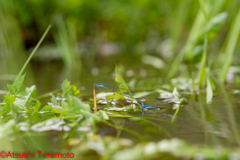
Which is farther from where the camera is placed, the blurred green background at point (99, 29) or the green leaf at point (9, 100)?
the blurred green background at point (99, 29)

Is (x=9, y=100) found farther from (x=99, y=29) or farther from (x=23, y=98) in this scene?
(x=99, y=29)

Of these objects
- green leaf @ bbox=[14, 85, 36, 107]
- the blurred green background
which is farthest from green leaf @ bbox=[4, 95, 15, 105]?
the blurred green background

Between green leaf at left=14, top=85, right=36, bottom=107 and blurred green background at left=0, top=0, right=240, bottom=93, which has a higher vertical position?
blurred green background at left=0, top=0, right=240, bottom=93

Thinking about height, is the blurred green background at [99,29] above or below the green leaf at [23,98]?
above

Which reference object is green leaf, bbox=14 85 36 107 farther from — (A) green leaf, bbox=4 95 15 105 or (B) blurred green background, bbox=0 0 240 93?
(B) blurred green background, bbox=0 0 240 93

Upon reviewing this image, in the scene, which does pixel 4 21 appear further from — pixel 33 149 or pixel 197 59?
pixel 197 59

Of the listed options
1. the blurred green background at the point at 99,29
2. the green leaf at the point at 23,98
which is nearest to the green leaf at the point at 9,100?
the green leaf at the point at 23,98

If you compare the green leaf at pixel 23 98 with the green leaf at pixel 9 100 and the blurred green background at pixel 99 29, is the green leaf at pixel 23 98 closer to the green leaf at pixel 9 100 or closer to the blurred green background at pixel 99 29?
the green leaf at pixel 9 100

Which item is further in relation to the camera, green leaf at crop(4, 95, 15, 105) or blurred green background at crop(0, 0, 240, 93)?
blurred green background at crop(0, 0, 240, 93)

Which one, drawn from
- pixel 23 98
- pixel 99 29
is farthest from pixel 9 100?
pixel 99 29

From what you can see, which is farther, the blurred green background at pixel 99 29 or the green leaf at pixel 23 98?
the blurred green background at pixel 99 29

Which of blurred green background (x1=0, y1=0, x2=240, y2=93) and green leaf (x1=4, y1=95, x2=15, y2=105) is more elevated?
blurred green background (x1=0, y1=0, x2=240, y2=93)
